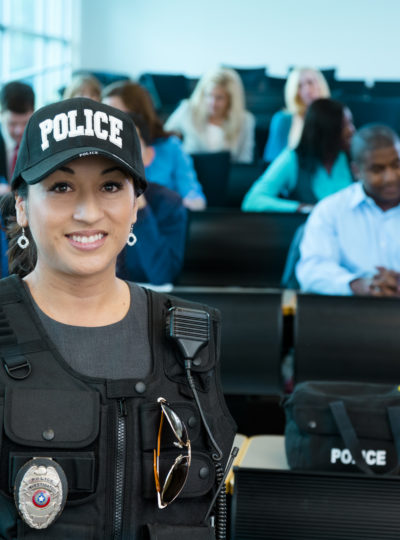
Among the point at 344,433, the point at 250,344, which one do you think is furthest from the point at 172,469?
the point at 250,344

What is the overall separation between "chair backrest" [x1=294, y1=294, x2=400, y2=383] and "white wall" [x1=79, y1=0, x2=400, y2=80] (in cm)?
1153

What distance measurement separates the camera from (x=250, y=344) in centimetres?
326

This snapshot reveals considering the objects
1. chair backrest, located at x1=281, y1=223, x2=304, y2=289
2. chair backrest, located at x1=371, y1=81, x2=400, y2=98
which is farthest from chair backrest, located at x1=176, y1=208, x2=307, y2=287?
chair backrest, located at x1=371, y1=81, x2=400, y2=98

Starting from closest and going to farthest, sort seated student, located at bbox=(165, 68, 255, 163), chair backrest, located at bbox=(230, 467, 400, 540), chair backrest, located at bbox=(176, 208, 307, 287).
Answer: chair backrest, located at bbox=(230, 467, 400, 540) < chair backrest, located at bbox=(176, 208, 307, 287) < seated student, located at bbox=(165, 68, 255, 163)

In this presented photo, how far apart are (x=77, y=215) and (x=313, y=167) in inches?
166

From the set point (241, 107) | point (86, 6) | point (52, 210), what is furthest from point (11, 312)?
point (86, 6)

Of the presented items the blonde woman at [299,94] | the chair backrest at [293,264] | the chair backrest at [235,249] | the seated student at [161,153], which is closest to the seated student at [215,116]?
the blonde woman at [299,94]

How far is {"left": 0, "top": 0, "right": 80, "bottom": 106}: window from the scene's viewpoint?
28.1 feet

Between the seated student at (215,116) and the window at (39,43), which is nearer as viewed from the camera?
the seated student at (215,116)

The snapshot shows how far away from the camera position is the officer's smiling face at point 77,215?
1.44 meters

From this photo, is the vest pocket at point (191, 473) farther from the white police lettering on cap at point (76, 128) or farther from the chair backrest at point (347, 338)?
the chair backrest at point (347, 338)

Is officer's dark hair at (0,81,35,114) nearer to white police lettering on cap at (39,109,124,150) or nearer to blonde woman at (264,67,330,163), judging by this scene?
blonde woman at (264,67,330,163)

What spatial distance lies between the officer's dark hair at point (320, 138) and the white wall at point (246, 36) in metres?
9.15

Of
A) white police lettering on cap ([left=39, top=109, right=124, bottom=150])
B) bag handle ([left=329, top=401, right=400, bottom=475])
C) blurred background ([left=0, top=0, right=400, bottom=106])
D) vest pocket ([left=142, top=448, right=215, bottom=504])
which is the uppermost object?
blurred background ([left=0, top=0, right=400, bottom=106])
